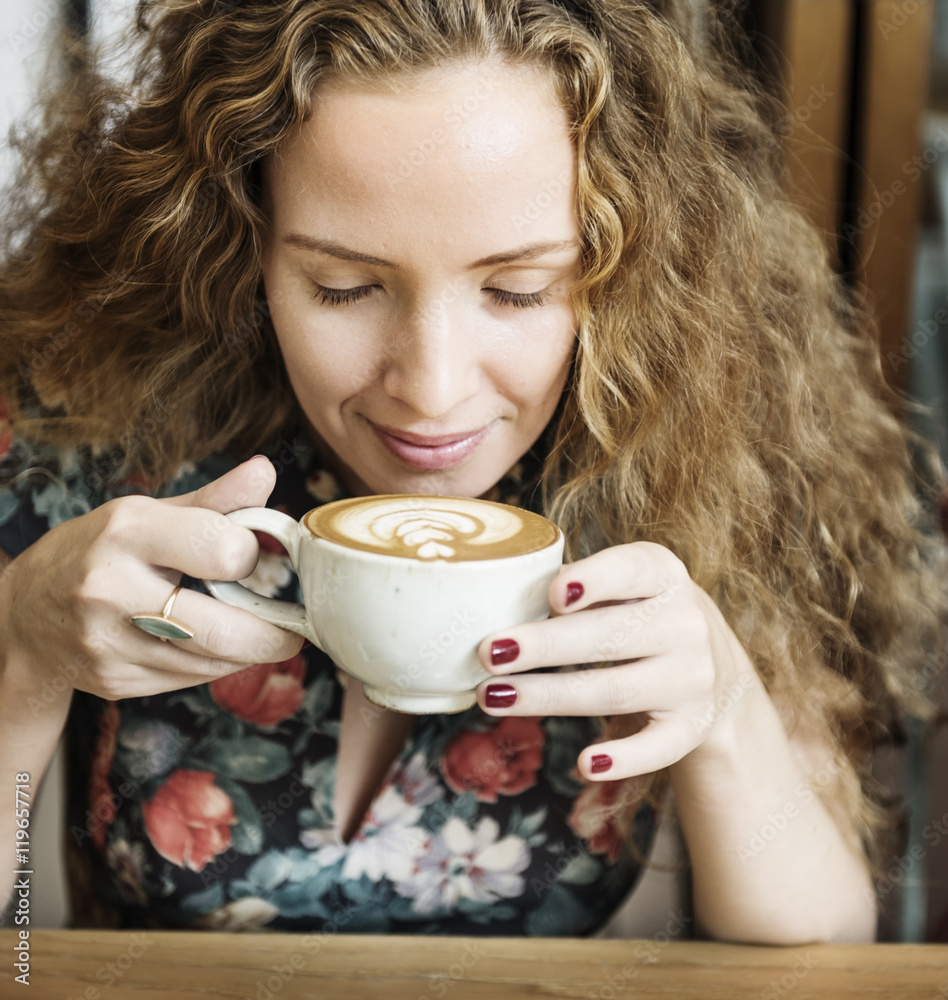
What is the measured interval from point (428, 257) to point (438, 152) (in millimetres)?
87

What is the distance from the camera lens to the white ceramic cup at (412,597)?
2.02ft

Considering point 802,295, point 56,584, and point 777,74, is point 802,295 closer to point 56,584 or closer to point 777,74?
point 777,74

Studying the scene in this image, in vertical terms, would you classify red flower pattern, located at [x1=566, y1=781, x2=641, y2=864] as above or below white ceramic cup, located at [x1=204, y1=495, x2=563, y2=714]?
below

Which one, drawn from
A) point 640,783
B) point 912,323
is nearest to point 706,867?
point 640,783

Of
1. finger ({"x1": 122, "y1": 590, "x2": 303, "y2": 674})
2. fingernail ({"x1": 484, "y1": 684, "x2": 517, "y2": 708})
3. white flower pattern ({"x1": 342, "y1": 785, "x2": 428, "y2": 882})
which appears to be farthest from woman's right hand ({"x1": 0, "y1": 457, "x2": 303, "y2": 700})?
white flower pattern ({"x1": 342, "y1": 785, "x2": 428, "y2": 882})

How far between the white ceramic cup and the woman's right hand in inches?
0.9

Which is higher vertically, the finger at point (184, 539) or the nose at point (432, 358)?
the nose at point (432, 358)

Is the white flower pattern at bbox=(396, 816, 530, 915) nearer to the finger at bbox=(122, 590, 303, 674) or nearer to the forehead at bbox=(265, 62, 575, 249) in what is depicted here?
the finger at bbox=(122, 590, 303, 674)

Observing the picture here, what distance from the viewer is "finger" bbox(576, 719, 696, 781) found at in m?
0.73

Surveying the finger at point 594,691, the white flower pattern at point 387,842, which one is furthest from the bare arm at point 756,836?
the white flower pattern at point 387,842

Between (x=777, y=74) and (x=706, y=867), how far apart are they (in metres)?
1.32

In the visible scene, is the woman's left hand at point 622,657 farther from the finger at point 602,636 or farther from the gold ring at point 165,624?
the gold ring at point 165,624

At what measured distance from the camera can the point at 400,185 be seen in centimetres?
81

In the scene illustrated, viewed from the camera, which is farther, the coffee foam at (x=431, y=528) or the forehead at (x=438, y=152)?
the forehead at (x=438, y=152)
